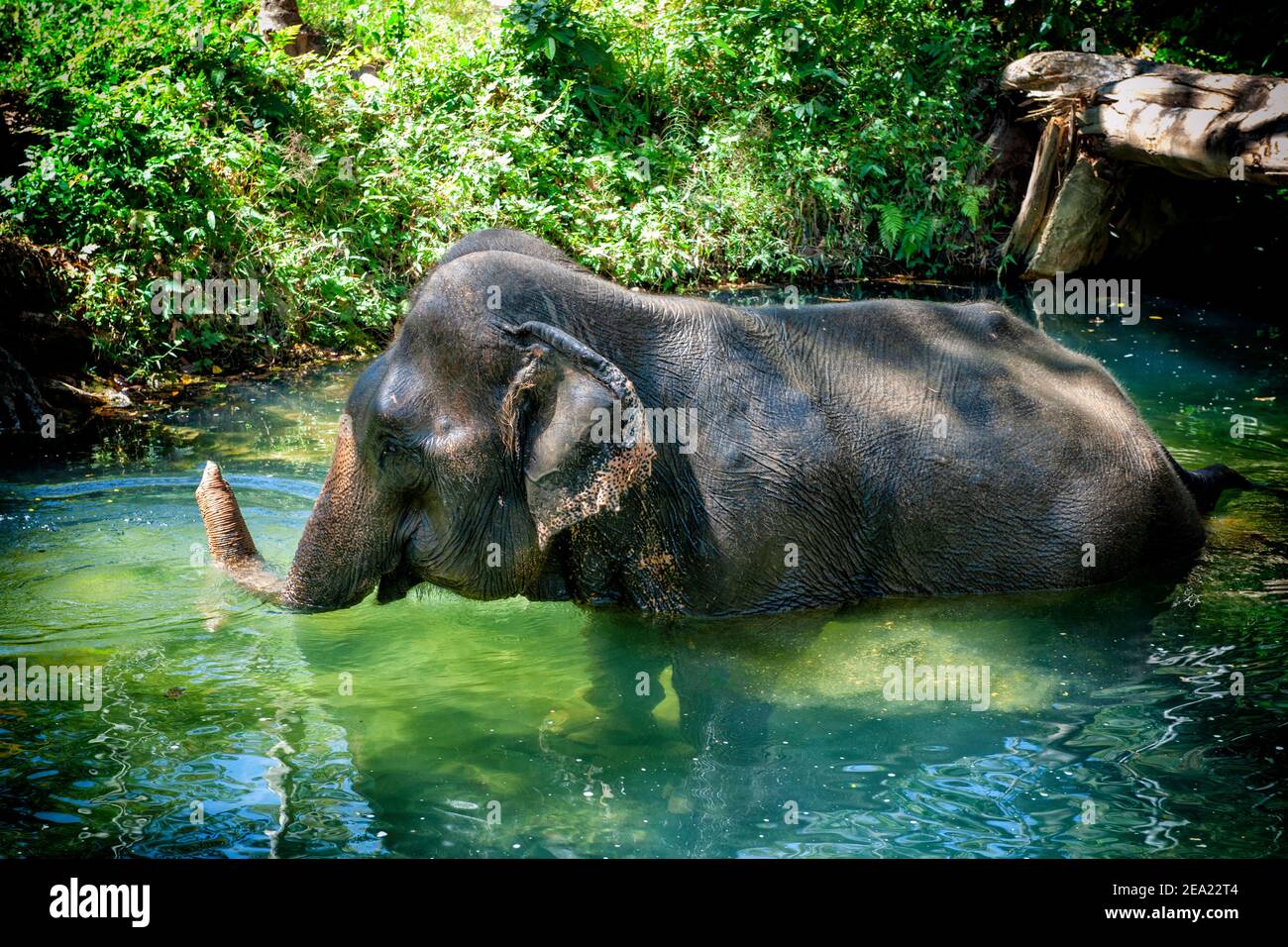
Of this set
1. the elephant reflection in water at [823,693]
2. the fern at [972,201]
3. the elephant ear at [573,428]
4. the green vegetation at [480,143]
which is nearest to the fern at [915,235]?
the green vegetation at [480,143]

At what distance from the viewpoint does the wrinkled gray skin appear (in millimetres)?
5414

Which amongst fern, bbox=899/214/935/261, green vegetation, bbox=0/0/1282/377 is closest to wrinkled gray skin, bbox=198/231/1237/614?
green vegetation, bbox=0/0/1282/377

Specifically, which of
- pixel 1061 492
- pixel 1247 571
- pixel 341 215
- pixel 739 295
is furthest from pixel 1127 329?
pixel 341 215

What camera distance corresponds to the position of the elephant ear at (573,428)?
525cm

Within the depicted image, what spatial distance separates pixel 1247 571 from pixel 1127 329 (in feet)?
19.8

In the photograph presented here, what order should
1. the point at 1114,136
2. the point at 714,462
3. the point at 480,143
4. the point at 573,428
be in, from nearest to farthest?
the point at 573,428
the point at 714,462
the point at 1114,136
the point at 480,143

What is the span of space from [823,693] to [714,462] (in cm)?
114

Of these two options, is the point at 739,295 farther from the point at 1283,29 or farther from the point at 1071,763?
the point at 1071,763

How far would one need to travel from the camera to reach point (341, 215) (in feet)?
40.9

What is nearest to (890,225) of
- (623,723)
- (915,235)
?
(915,235)

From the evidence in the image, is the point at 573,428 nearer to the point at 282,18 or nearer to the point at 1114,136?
the point at 1114,136

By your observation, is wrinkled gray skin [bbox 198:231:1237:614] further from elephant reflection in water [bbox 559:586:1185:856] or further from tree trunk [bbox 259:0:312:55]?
tree trunk [bbox 259:0:312:55]

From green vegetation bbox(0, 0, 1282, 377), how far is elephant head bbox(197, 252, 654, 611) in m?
5.69

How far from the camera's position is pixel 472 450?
5.42 meters
